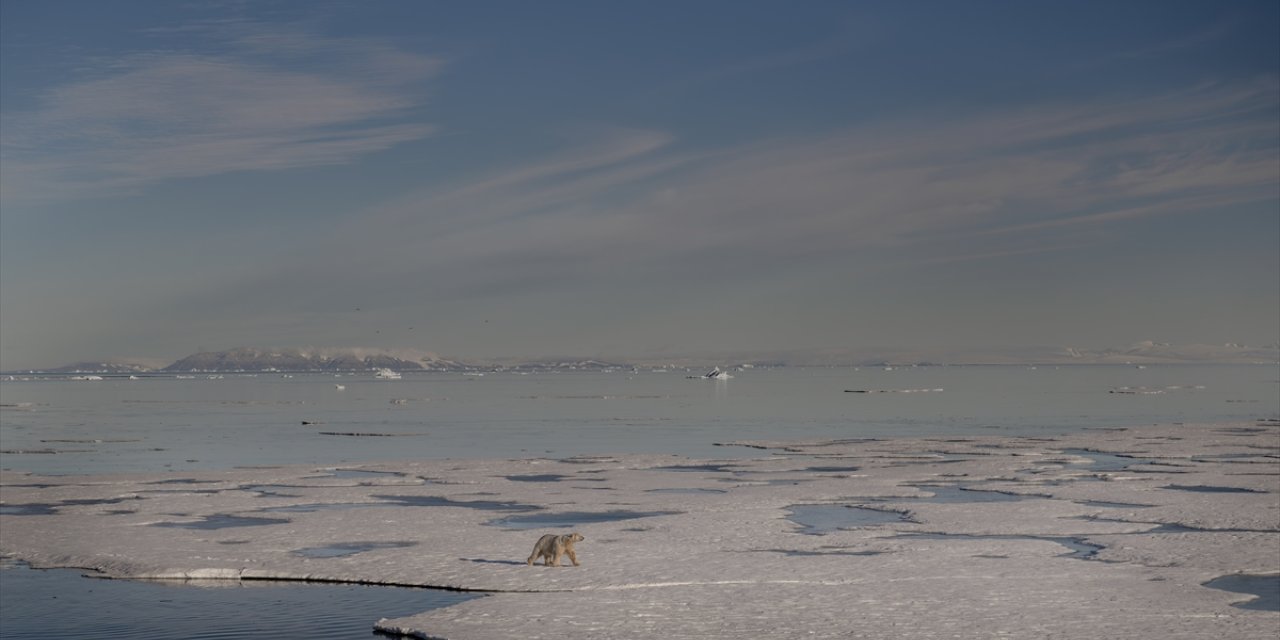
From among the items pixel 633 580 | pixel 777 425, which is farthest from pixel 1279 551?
pixel 777 425

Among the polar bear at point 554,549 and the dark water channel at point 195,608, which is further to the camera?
the polar bear at point 554,549

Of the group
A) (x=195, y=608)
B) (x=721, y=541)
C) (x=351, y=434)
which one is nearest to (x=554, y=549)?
(x=721, y=541)

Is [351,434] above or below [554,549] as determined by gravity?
below

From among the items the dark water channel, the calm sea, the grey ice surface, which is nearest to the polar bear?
the grey ice surface

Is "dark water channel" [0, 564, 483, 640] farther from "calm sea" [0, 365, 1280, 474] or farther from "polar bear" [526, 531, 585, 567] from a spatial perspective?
"calm sea" [0, 365, 1280, 474]

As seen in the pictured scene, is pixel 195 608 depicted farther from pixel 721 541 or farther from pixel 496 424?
pixel 496 424

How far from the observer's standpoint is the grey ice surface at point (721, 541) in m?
13.3

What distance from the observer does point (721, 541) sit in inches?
741

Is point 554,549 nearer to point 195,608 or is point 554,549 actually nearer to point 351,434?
point 195,608

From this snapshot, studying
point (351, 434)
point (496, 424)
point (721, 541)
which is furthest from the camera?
point (496, 424)

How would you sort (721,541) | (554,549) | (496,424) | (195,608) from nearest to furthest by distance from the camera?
(195,608), (554,549), (721,541), (496,424)

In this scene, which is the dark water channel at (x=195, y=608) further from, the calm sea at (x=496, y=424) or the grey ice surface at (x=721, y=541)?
the calm sea at (x=496, y=424)

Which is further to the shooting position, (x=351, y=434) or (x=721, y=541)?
(x=351, y=434)

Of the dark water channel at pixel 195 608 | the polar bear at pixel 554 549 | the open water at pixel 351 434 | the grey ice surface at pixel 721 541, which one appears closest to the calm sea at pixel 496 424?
the open water at pixel 351 434
